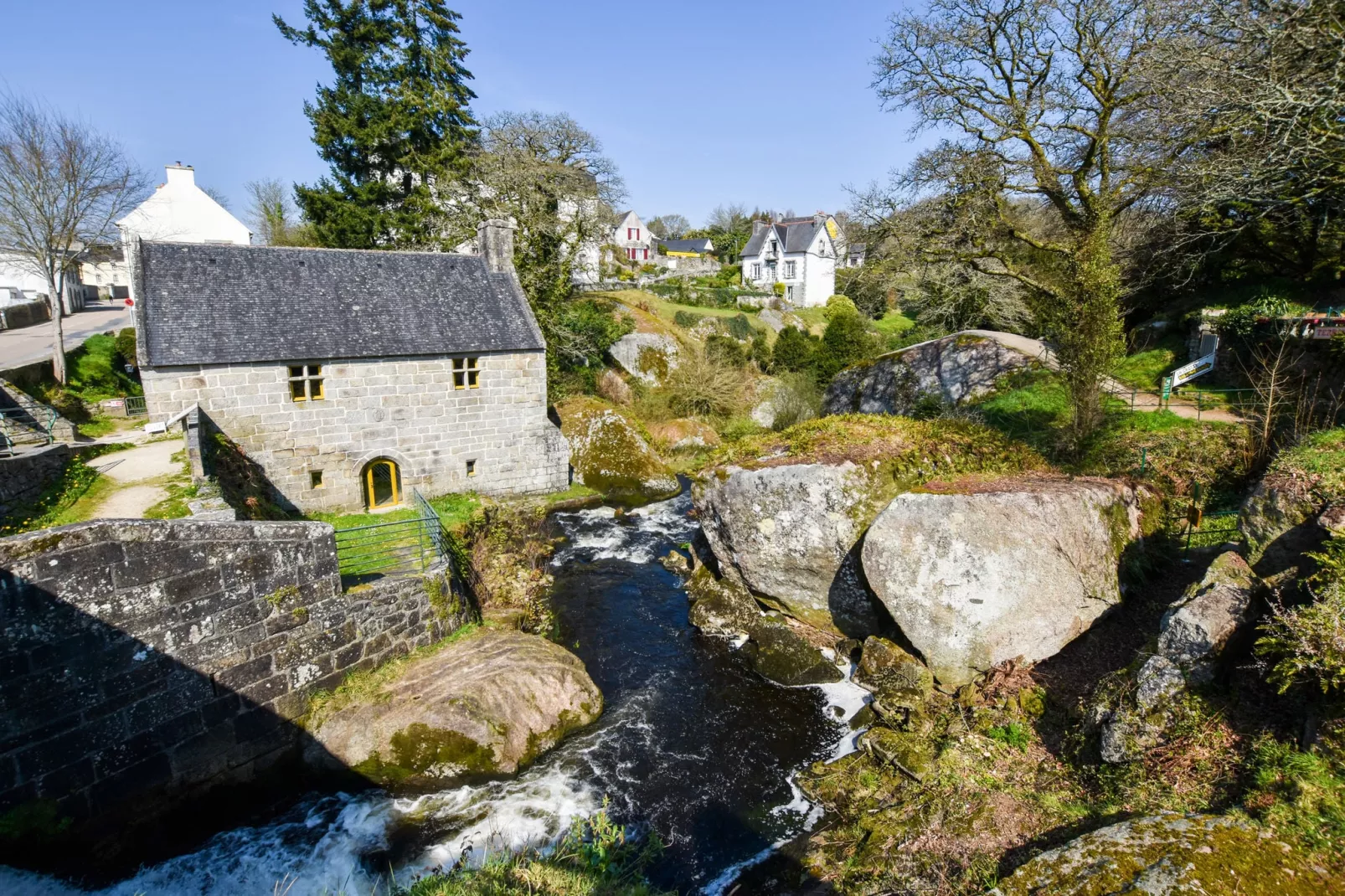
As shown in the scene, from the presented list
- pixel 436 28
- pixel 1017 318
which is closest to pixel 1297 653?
pixel 1017 318

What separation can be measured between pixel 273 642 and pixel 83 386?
22.5m

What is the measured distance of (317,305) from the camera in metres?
19.1

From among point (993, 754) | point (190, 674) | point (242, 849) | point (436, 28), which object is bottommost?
point (242, 849)

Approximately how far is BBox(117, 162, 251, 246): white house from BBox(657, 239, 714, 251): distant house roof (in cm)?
4586

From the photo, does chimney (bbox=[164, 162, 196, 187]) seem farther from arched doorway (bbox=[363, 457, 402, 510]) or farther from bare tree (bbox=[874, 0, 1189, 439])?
bare tree (bbox=[874, 0, 1189, 439])

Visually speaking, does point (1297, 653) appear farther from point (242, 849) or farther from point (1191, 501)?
point (242, 849)

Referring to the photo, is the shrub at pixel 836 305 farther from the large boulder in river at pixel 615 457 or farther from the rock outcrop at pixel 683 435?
the large boulder in river at pixel 615 457

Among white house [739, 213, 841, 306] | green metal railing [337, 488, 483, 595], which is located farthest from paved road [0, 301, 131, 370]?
white house [739, 213, 841, 306]

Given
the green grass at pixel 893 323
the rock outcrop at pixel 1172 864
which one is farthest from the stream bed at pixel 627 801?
the green grass at pixel 893 323

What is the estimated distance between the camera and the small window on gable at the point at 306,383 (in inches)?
709

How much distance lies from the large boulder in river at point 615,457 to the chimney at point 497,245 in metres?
6.25

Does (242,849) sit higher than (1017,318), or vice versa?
(1017,318)

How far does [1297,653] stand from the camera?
619cm

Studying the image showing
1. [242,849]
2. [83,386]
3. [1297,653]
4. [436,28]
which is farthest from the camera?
[436,28]
